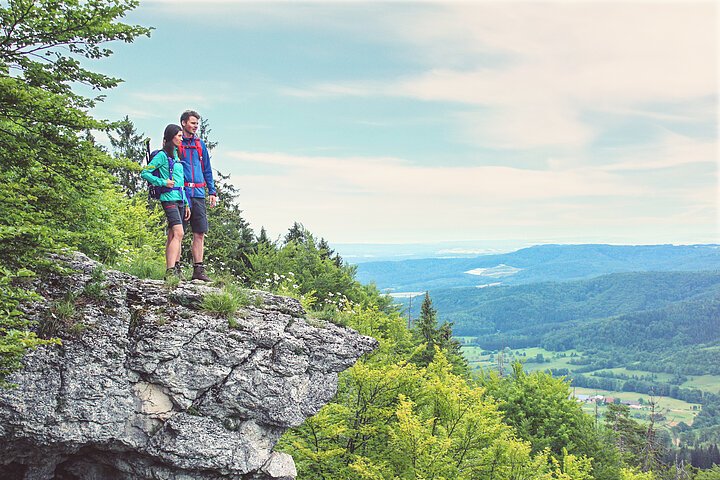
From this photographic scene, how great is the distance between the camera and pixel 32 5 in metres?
7.18

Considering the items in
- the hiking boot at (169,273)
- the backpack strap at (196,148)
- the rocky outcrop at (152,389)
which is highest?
the backpack strap at (196,148)

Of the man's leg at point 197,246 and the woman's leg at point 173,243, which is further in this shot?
the man's leg at point 197,246

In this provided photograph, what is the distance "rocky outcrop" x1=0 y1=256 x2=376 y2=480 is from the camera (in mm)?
8266

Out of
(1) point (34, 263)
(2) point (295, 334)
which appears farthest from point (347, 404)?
(1) point (34, 263)

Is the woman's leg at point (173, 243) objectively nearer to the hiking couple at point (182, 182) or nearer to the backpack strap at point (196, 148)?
the hiking couple at point (182, 182)

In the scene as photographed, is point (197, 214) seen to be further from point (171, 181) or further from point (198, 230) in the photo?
point (171, 181)

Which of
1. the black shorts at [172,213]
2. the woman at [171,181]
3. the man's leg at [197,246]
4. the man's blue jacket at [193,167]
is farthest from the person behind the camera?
the man's leg at [197,246]

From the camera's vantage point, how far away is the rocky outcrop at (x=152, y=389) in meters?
8.27

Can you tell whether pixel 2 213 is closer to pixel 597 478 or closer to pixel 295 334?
pixel 295 334

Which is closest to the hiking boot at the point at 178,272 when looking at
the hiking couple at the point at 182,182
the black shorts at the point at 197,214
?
the hiking couple at the point at 182,182

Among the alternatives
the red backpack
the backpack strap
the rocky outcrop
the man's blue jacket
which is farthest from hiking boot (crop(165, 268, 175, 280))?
the backpack strap

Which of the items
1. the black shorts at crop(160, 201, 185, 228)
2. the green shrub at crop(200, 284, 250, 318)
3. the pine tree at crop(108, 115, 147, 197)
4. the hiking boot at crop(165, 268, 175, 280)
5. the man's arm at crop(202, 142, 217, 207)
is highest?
the pine tree at crop(108, 115, 147, 197)

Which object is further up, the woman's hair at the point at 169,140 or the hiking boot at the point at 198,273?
the woman's hair at the point at 169,140

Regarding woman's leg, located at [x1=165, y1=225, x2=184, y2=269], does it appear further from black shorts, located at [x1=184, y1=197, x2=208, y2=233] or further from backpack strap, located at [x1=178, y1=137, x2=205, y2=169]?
backpack strap, located at [x1=178, y1=137, x2=205, y2=169]
